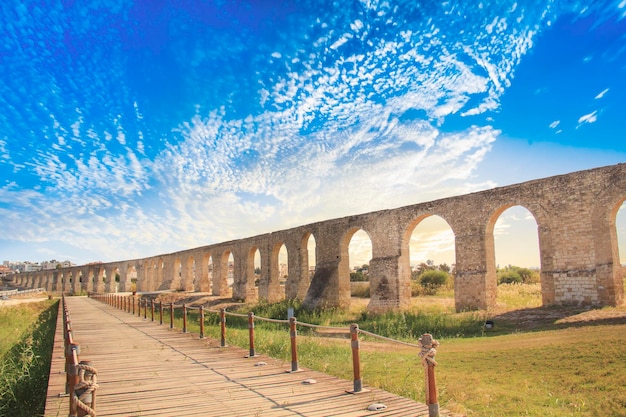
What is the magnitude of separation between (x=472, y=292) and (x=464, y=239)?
188cm

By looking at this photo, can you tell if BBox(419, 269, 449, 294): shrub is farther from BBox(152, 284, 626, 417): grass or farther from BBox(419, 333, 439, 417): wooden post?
BBox(419, 333, 439, 417): wooden post

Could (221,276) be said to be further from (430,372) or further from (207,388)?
(430,372)

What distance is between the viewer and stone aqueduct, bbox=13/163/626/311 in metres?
12.8

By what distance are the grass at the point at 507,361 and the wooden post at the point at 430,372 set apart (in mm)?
1093

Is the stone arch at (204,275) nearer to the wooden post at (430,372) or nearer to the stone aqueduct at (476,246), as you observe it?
the stone aqueduct at (476,246)

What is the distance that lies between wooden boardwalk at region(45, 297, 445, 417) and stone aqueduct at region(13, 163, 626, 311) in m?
9.90

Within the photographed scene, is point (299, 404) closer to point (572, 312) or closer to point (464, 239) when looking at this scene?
point (572, 312)

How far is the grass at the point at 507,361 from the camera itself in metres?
5.84

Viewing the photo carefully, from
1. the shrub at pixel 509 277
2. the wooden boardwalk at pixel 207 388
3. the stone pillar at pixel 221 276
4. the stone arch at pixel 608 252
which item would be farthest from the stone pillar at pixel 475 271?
the stone pillar at pixel 221 276

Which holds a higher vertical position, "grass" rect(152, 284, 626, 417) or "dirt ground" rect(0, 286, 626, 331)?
"dirt ground" rect(0, 286, 626, 331)

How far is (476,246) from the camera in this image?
51.0 ft

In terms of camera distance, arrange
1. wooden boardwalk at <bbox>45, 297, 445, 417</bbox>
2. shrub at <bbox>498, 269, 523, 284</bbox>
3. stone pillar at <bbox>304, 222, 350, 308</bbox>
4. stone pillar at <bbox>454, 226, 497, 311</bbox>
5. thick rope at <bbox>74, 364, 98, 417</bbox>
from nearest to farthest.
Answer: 1. thick rope at <bbox>74, 364, 98, 417</bbox>
2. wooden boardwalk at <bbox>45, 297, 445, 417</bbox>
3. stone pillar at <bbox>454, 226, 497, 311</bbox>
4. stone pillar at <bbox>304, 222, 350, 308</bbox>
5. shrub at <bbox>498, 269, 523, 284</bbox>

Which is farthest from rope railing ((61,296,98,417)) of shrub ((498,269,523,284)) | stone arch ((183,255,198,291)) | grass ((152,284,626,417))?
stone arch ((183,255,198,291))

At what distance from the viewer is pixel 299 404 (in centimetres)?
485
